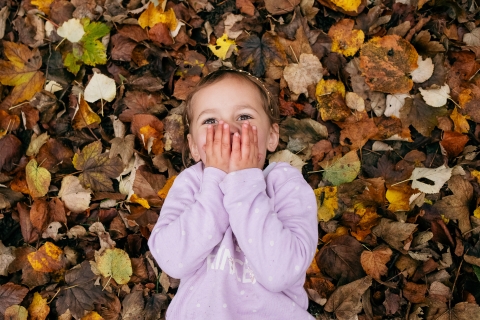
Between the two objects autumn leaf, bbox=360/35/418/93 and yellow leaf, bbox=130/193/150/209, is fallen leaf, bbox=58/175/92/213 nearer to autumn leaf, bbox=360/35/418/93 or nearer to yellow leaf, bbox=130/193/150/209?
yellow leaf, bbox=130/193/150/209

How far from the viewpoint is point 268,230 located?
1.59 metres

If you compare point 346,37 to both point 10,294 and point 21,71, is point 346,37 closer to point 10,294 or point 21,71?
point 21,71

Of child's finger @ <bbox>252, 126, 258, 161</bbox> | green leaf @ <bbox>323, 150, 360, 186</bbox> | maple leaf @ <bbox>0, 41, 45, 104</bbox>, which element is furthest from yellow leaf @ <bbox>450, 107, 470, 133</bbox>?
maple leaf @ <bbox>0, 41, 45, 104</bbox>

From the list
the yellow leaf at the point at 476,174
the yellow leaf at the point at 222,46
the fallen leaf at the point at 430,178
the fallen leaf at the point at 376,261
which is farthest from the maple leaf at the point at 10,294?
the yellow leaf at the point at 476,174

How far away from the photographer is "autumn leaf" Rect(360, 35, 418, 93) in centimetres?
241

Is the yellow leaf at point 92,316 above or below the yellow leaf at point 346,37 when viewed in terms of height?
below

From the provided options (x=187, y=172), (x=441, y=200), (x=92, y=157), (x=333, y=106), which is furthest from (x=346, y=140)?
(x=92, y=157)

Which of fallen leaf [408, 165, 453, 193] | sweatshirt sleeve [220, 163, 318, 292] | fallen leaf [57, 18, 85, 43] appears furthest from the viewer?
fallen leaf [57, 18, 85, 43]

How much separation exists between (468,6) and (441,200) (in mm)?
1185

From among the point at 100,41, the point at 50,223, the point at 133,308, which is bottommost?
the point at 133,308

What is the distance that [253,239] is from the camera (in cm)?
159

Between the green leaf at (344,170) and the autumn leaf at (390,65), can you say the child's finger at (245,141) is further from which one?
the autumn leaf at (390,65)

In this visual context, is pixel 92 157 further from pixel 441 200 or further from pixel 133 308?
pixel 441 200

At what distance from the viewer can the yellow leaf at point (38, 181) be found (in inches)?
94.1
